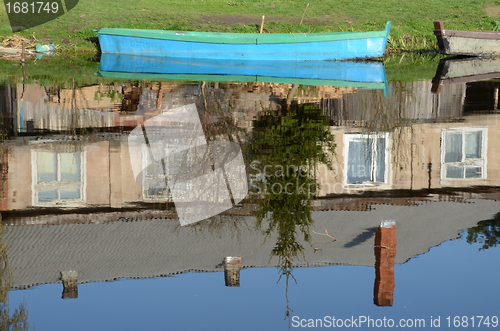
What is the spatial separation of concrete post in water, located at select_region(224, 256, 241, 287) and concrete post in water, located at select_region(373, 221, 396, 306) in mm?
1625

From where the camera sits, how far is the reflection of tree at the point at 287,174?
9781 mm

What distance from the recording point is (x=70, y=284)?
834cm

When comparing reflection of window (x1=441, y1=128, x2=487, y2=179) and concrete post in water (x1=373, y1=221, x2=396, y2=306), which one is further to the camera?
reflection of window (x1=441, y1=128, x2=487, y2=179)

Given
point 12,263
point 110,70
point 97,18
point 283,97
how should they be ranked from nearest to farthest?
point 12,263 < point 283,97 < point 110,70 < point 97,18

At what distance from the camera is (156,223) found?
34.0 feet

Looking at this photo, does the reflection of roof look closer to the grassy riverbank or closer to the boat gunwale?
the boat gunwale

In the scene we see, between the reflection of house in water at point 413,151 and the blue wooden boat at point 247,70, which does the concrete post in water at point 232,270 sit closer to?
the reflection of house in water at point 413,151

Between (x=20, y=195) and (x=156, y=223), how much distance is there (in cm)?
285

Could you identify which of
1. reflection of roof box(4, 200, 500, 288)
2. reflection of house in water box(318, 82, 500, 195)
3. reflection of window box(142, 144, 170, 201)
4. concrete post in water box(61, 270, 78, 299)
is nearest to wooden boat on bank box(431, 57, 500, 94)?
reflection of house in water box(318, 82, 500, 195)

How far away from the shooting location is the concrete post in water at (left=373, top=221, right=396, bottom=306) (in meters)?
7.99

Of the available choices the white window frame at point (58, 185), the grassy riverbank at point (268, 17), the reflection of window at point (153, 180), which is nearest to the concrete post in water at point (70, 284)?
the reflection of window at point (153, 180)

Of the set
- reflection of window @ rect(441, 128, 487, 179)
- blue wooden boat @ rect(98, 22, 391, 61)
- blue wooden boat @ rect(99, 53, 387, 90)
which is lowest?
reflection of window @ rect(441, 128, 487, 179)

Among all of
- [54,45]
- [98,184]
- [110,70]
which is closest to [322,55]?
[110,70]

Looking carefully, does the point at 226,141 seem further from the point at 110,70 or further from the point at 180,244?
the point at 110,70
